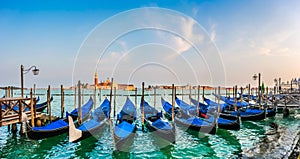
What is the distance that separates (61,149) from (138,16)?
5.38m

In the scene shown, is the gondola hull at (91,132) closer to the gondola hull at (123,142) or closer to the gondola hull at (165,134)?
the gondola hull at (123,142)

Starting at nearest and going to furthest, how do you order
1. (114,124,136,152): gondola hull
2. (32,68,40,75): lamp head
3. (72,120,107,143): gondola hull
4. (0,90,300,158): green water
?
(114,124,136,152): gondola hull < (0,90,300,158): green water < (72,120,107,143): gondola hull < (32,68,40,75): lamp head

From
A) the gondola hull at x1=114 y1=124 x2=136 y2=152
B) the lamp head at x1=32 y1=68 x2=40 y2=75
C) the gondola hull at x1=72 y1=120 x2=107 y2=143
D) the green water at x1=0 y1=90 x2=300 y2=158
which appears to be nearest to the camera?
the gondola hull at x1=114 y1=124 x2=136 y2=152

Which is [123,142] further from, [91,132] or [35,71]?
[35,71]

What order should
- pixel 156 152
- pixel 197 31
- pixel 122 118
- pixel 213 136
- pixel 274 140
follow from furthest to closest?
pixel 122 118 < pixel 197 31 < pixel 213 136 < pixel 274 140 < pixel 156 152

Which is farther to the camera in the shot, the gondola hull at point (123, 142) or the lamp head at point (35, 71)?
the lamp head at point (35, 71)

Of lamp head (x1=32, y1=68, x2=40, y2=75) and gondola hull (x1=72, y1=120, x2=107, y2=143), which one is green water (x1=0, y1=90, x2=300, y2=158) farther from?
lamp head (x1=32, y1=68, x2=40, y2=75)

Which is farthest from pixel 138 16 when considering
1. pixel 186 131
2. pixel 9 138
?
pixel 9 138

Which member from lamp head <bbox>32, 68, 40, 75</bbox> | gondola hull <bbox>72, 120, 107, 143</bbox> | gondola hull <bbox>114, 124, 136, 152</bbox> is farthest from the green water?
lamp head <bbox>32, 68, 40, 75</bbox>

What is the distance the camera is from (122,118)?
30.7 ft

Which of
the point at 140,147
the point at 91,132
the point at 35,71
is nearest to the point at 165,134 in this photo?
the point at 140,147

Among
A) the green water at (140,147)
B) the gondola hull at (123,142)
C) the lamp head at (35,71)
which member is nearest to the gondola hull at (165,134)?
the green water at (140,147)

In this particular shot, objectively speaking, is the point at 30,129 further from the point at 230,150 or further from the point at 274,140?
the point at 274,140

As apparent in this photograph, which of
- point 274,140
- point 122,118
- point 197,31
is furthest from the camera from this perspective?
point 122,118
